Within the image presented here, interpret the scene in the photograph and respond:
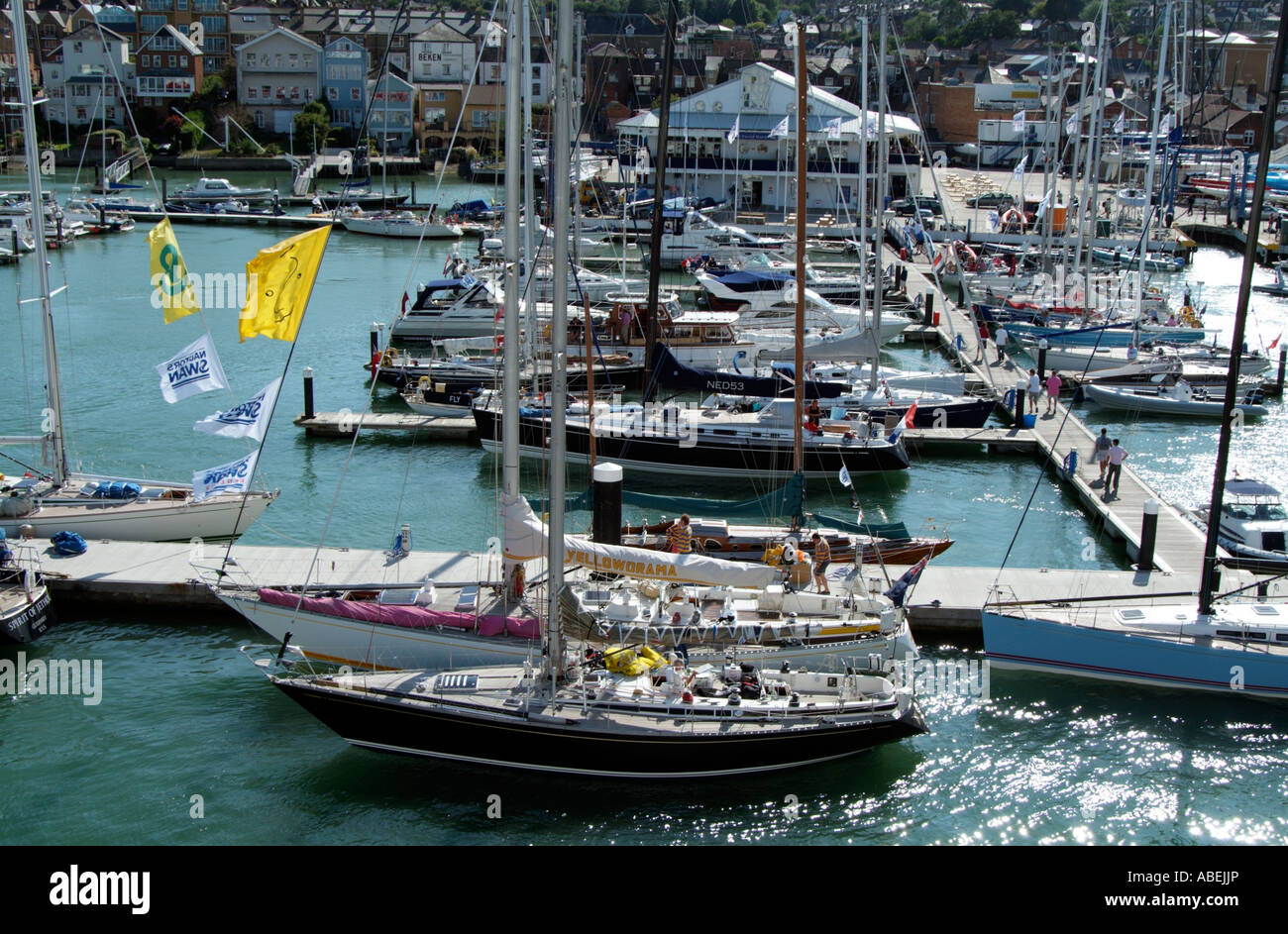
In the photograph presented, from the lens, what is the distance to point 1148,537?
90.1 ft

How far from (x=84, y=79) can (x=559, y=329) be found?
11674 cm

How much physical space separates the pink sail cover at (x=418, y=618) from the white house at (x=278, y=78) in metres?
109

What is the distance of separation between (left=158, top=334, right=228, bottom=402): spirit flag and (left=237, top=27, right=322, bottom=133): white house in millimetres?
101428

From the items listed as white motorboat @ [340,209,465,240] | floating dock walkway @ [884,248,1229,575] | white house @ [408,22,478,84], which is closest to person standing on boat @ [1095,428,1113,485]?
floating dock walkway @ [884,248,1229,575]

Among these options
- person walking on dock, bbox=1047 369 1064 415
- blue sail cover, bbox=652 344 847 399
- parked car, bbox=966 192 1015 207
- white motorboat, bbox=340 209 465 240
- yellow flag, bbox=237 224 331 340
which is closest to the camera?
yellow flag, bbox=237 224 331 340

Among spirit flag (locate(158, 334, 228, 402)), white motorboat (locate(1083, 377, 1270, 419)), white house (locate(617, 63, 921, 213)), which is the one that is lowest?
white motorboat (locate(1083, 377, 1270, 419))

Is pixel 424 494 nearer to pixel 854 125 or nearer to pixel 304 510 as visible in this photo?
pixel 304 510

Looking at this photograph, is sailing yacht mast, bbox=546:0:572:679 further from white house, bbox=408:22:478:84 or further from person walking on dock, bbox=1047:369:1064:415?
white house, bbox=408:22:478:84

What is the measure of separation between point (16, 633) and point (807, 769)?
15.3 meters

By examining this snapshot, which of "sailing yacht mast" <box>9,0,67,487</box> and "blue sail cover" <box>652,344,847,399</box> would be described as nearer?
"sailing yacht mast" <box>9,0,67,487</box>

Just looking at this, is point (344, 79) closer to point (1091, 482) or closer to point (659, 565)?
point (1091, 482)

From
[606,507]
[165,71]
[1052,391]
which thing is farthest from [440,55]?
[606,507]

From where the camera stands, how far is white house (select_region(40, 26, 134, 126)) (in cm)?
11638
